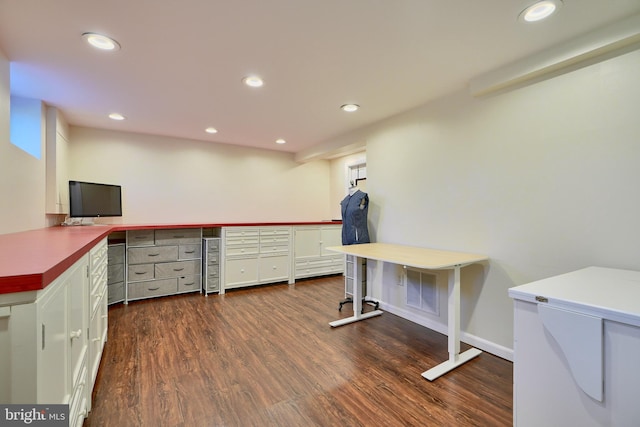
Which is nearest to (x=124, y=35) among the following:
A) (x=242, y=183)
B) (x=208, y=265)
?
(x=208, y=265)

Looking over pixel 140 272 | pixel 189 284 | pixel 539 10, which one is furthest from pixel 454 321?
pixel 140 272

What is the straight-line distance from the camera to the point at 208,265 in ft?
13.1

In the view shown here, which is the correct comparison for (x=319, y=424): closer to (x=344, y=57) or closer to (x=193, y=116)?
(x=344, y=57)

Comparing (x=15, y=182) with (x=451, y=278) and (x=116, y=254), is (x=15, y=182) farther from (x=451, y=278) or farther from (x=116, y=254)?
(x=451, y=278)

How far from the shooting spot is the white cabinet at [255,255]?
4133 millimetres

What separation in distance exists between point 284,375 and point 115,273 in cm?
280

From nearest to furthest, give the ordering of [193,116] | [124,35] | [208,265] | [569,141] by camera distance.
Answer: [124,35]
[569,141]
[193,116]
[208,265]

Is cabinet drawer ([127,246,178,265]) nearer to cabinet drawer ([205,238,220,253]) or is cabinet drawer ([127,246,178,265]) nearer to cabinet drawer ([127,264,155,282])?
cabinet drawer ([127,264,155,282])

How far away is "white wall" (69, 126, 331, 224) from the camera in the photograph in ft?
13.0

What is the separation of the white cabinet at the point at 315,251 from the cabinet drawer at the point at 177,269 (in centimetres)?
155

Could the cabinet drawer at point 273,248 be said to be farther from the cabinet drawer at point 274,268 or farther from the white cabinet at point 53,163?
the white cabinet at point 53,163

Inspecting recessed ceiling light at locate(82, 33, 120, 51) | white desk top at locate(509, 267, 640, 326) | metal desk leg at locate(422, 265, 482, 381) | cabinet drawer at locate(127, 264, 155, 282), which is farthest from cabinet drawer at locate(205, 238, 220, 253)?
white desk top at locate(509, 267, 640, 326)

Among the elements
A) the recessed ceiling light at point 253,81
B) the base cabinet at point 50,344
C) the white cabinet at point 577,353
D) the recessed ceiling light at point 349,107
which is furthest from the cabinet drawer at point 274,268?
the white cabinet at point 577,353

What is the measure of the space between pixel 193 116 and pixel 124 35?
5.30ft
